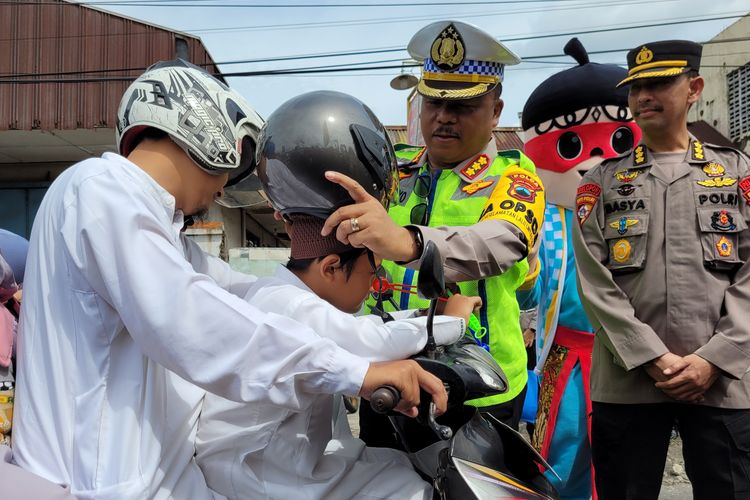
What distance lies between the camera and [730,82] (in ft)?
59.7

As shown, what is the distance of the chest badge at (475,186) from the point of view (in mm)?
2576

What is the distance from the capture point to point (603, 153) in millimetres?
4055

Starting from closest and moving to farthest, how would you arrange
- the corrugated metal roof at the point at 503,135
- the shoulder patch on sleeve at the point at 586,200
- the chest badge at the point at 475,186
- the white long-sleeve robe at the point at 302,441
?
1. the white long-sleeve robe at the point at 302,441
2. the chest badge at the point at 475,186
3. the shoulder patch on sleeve at the point at 586,200
4. the corrugated metal roof at the point at 503,135

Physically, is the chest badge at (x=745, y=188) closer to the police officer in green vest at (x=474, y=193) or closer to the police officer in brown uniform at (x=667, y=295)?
the police officer in brown uniform at (x=667, y=295)

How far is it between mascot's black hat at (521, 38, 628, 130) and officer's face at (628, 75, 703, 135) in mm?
867

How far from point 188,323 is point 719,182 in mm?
2389

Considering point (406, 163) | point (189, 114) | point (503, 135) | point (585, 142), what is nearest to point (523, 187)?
point (406, 163)

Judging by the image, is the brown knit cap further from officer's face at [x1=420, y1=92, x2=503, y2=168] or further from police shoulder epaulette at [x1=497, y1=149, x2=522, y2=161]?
police shoulder epaulette at [x1=497, y1=149, x2=522, y2=161]

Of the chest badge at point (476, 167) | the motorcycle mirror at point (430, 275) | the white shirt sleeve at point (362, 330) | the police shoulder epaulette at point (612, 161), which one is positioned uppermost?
the police shoulder epaulette at point (612, 161)

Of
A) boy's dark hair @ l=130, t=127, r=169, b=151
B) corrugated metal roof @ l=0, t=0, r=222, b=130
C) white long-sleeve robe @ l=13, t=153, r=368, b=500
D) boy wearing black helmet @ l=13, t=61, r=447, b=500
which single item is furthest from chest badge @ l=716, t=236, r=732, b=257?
corrugated metal roof @ l=0, t=0, r=222, b=130

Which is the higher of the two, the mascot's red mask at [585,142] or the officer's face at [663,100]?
the officer's face at [663,100]

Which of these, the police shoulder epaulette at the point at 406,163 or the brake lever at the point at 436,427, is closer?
the brake lever at the point at 436,427

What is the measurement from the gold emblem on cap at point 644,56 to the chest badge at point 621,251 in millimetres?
828

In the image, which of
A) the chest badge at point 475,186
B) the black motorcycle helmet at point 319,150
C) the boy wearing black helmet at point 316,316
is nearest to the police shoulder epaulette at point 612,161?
the chest badge at point 475,186
